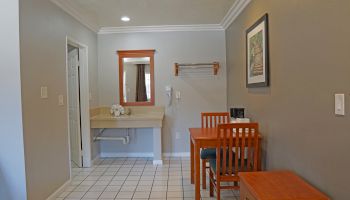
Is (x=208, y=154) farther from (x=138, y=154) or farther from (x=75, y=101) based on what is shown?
(x=75, y=101)

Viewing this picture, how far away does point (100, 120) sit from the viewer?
167 inches

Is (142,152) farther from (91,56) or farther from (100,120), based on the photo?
(91,56)

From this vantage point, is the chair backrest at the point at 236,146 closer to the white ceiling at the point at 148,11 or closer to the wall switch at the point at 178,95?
the white ceiling at the point at 148,11

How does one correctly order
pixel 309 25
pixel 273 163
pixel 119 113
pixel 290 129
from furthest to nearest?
1. pixel 119 113
2. pixel 273 163
3. pixel 290 129
4. pixel 309 25

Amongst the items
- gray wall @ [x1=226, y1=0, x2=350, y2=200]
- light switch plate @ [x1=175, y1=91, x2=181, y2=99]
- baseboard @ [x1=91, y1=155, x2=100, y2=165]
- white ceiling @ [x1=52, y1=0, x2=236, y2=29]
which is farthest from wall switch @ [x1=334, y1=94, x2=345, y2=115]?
baseboard @ [x1=91, y1=155, x2=100, y2=165]

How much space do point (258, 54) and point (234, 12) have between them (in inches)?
47.4

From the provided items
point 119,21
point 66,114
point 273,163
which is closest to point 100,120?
point 66,114

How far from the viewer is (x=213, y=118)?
378 cm

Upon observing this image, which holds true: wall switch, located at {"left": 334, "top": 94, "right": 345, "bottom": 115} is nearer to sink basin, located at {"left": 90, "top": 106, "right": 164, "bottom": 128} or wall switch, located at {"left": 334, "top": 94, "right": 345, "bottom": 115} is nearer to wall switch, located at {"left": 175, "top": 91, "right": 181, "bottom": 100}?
sink basin, located at {"left": 90, "top": 106, "right": 164, "bottom": 128}

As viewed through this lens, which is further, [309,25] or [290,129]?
[290,129]

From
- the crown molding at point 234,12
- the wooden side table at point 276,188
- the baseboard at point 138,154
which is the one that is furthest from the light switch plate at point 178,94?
the wooden side table at point 276,188

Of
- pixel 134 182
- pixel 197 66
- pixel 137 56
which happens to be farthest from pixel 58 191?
pixel 197 66

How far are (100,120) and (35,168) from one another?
5.62 ft

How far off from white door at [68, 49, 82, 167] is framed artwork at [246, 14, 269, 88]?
2.61 metres
